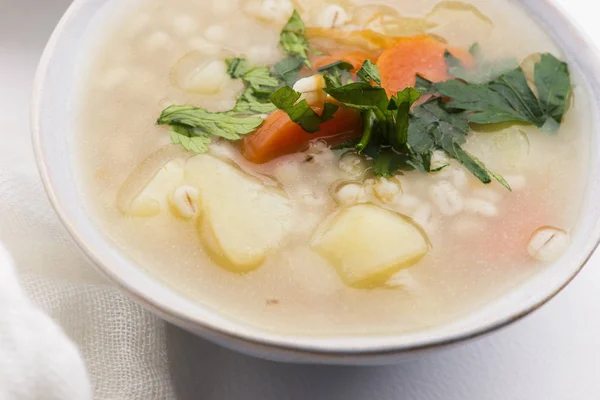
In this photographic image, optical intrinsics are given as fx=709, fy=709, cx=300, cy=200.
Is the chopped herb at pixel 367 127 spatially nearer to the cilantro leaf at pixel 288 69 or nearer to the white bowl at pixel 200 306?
the cilantro leaf at pixel 288 69

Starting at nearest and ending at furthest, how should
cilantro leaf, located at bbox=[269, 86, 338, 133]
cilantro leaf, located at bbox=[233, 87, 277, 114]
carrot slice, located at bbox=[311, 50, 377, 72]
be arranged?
cilantro leaf, located at bbox=[269, 86, 338, 133] < cilantro leaf, located at bbox=[233, 87, 277, 114] < carrot slice, located at bbox=[311, 50, 377, 72]

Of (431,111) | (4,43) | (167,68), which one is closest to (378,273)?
(431,111)

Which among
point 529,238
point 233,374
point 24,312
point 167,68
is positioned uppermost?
Result: point 529,238

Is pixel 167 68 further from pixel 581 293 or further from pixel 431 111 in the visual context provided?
pixel 581 293

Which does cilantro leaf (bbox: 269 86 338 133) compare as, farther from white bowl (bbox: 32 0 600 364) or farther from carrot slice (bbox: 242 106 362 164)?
white bowl (bbox: 32 0 600 364)

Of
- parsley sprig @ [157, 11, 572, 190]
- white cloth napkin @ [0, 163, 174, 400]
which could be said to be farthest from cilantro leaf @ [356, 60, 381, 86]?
white cloth napkin @ [0, 163, 174, 400]

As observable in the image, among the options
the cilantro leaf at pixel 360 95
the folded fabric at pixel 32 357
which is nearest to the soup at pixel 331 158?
the cilantro leaf at pixel 360 95
